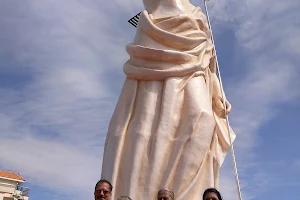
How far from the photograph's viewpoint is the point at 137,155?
7551 millimetres

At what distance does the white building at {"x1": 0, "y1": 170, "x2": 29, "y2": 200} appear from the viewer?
2223 centimetres

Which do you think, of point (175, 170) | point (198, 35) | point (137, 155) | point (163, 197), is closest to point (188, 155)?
point (175, 170)

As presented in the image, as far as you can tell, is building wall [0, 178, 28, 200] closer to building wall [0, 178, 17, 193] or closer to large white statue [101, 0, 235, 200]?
building wall [0, 178, 17, 193]

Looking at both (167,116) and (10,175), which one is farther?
(10,175)

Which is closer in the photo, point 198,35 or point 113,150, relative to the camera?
point 113,150

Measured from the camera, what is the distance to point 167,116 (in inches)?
309

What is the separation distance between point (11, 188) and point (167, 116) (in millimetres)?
17556

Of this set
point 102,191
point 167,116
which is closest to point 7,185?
point 167,116

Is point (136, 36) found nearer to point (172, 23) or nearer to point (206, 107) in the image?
point (172, 23)

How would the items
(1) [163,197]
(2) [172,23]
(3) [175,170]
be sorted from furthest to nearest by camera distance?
(2) [172,23]
(3) [175,170]
(1) [163,197]

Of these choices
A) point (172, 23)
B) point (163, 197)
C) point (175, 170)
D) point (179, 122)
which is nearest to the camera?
point (163, 197)

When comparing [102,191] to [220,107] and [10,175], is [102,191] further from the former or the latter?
[10,175]

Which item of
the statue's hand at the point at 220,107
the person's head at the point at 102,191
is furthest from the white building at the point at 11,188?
the person's head at the point at 102,191

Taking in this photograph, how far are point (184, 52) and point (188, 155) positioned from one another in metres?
2.10
